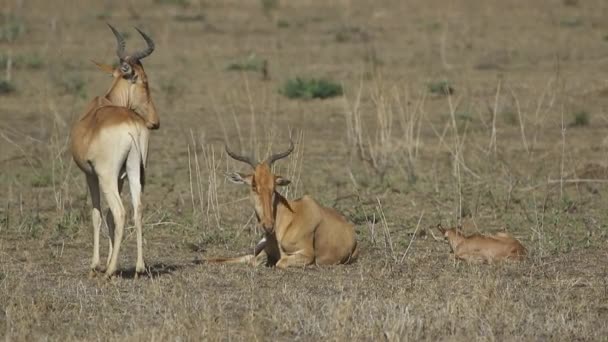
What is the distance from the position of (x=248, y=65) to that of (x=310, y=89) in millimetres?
2888

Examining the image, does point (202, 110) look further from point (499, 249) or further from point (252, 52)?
point (499, 249)

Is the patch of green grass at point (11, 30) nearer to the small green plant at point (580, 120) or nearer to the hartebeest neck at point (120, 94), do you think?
the small green plant at point (580, 120)

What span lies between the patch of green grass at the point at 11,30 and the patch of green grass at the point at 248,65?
18.5 ft

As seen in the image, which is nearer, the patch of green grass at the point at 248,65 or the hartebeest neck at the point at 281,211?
the hartebeest neck at the point at 281,211

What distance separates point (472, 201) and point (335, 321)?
5.87 meters

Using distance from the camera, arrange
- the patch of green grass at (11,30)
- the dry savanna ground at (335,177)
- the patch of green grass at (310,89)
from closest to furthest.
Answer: the dry savanna ground at (335,177)
the patch of green grass at (310,89)
the patch of green grass at (11,30)

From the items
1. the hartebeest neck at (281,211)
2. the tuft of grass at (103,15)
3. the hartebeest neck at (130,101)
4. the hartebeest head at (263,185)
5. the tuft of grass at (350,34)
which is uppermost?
the hartebeest neck at (130,101)

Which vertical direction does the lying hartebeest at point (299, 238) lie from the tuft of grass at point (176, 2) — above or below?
above

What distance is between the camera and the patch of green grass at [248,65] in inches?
908

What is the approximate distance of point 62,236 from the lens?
11.8 metres

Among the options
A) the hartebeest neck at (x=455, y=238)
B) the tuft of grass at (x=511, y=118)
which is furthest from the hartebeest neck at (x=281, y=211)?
the tuft of grass at (x=511, y=118)

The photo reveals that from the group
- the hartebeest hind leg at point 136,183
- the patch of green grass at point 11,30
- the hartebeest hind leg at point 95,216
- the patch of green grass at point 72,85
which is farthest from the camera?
the patch of green grass at point 11,30

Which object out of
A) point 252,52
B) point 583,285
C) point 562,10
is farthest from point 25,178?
point 562,10

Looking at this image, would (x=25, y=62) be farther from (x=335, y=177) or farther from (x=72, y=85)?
(x=335, y=177)
